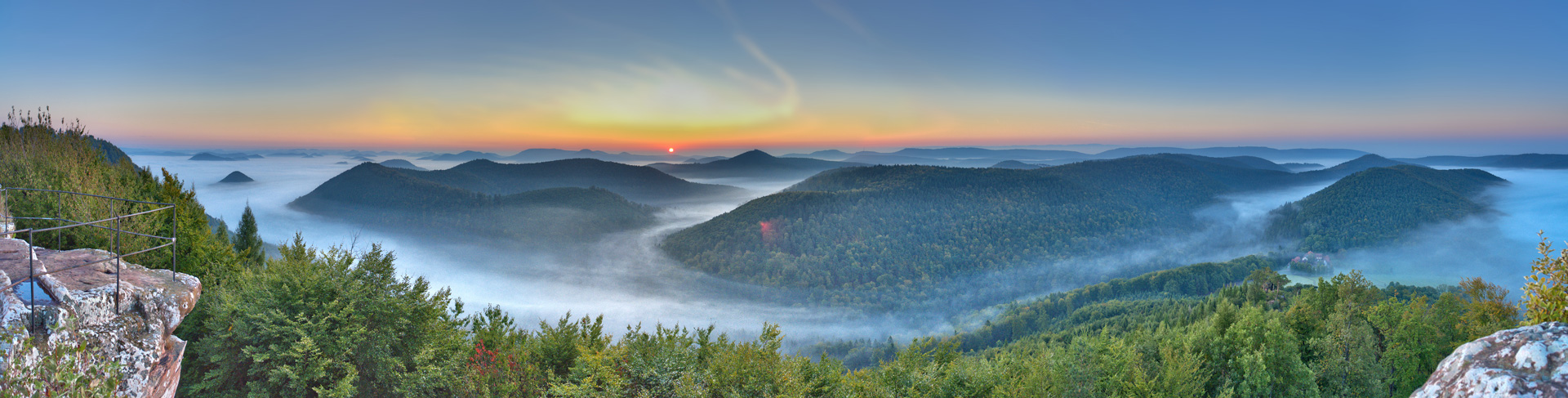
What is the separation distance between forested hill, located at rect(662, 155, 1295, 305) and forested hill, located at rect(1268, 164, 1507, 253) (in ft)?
149

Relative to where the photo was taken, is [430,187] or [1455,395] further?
[430,187]

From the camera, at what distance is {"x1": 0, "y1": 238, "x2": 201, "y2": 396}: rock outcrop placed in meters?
8.13

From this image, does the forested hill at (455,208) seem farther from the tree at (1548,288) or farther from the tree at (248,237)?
the tree at (1548,288)

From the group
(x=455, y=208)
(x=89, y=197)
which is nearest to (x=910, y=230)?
(x=455, y=208)

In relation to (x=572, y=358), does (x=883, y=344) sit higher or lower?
lower

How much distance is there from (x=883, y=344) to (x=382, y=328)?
102m

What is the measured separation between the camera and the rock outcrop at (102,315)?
26.7 feet

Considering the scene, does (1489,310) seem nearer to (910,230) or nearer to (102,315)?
(102,315)

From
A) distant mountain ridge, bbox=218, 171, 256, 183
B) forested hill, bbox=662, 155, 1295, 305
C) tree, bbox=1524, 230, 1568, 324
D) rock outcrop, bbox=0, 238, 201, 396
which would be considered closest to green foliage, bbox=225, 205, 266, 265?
rock outcrop, bbox=0, 238, 201, 396

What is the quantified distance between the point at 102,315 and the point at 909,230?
143569mm

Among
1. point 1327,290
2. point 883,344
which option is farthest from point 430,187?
point 1327,290

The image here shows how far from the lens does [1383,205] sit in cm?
12094

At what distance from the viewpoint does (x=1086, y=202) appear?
179 m

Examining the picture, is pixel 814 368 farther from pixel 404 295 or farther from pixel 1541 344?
pixel 1541 344
